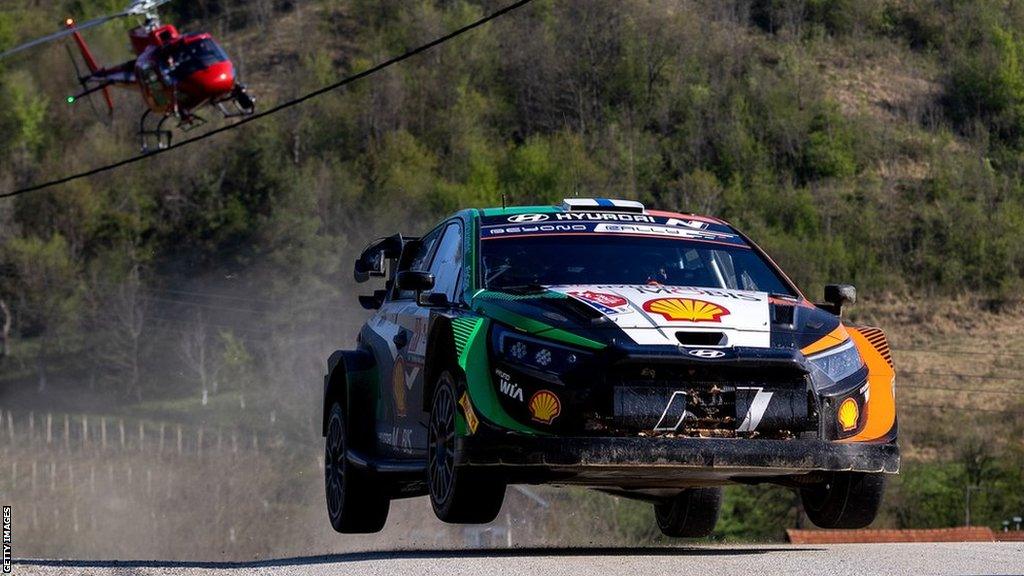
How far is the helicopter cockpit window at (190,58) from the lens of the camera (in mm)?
30156

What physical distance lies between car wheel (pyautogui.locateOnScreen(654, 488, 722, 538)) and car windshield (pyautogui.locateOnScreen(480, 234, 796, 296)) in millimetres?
1960

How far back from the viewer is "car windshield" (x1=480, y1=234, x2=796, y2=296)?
355 inches

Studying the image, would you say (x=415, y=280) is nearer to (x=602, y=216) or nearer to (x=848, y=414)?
(x=602, y=216)

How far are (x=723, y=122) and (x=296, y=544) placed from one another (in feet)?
203

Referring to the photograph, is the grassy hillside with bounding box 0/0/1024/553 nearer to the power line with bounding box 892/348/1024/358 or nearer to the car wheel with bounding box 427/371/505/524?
the power line with bounding box 892/348/1024/358

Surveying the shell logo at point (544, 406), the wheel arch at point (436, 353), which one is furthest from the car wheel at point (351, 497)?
the shell logo at point (544, 406)

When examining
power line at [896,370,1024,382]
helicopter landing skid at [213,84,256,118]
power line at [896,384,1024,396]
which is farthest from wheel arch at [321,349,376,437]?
power line at [896,370,1024,382]

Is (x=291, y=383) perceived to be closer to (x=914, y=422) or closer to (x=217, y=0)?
(x=914, y=422)

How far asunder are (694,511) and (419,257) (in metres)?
2.35

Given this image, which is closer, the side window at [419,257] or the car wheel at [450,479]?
the car wheel at [450,479]

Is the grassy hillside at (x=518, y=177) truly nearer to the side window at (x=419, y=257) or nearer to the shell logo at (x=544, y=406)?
the side window at (x=419, y=257)

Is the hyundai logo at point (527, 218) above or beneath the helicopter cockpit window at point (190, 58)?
above

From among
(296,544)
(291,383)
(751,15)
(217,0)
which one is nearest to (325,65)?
(217,0)

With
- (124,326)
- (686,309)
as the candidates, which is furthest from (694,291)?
(124,326)
